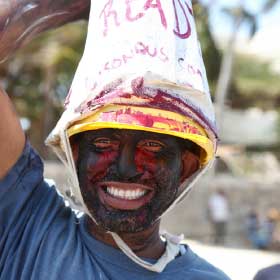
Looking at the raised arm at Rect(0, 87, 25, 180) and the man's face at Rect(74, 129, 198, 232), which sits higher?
the raised arm at Rect(0, 87, 25, 180)

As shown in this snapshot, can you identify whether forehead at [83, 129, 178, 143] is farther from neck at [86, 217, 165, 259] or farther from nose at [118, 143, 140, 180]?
neck at [86, 217, 165, 259]

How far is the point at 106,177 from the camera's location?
6.81 ft

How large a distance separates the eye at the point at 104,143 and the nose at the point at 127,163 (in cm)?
3

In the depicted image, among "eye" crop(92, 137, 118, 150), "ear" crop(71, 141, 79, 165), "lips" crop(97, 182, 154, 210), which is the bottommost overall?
"lips" crop(97, 182, 154, 210)

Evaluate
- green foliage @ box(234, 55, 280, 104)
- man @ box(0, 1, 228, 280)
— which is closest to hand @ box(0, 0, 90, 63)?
man @ box(0, 1, 228, 280)

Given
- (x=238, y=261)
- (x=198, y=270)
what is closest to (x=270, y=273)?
(x=198, y=270)

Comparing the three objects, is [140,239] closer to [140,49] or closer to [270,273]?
[270,273]

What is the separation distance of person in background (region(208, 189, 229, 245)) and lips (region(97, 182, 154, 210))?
41.0 ft

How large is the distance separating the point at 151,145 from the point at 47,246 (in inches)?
17.3

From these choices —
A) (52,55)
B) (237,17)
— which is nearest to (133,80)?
(52,55)

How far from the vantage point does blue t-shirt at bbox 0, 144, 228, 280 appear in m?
2.03

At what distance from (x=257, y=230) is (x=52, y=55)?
324 inches

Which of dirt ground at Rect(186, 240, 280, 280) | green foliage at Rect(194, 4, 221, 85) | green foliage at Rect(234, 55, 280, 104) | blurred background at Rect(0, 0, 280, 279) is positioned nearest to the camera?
dirt ground at Rect(186, 240, 280, 280)

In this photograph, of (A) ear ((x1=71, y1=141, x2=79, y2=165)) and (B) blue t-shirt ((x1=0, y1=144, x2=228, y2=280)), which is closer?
(B) blue t-shirt ((x1=0, y1=144, x2=228, y2=280))
